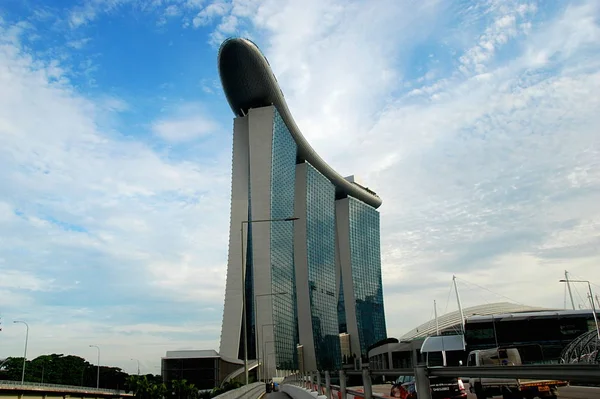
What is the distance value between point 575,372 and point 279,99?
112315 mm

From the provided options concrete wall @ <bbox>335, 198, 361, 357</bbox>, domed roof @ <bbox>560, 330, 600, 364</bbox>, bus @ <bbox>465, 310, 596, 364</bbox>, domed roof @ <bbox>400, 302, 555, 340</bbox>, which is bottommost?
domed roof @ <bbox>560, 330, 600, 364</bbox>

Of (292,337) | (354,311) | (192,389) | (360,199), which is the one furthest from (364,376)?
(360,199)

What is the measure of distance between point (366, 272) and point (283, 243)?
59.9m

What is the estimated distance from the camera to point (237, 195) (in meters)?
109

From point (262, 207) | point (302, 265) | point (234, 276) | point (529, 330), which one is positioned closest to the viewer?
point (529, 330)

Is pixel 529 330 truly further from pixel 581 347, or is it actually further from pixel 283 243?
pixel 283 243

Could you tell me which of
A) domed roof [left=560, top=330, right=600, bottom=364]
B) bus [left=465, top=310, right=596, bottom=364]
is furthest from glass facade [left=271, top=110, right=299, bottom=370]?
domed roof [left=560, top=330, right=600, bottom=364]

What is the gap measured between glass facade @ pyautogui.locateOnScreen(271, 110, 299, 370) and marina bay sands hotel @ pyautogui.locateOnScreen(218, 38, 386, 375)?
0.23 m

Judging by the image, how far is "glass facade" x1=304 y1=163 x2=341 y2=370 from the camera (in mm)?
139500

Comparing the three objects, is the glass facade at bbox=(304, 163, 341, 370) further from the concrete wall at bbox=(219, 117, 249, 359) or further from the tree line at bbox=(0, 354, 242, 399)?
the tree line at bbox=(0, 354, 242, 399)

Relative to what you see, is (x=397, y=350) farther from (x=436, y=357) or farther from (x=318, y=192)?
(x=436, y=357)

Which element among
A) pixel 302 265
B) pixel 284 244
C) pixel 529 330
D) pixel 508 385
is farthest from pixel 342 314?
pixel 508 385

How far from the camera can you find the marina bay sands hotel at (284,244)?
4119 inches

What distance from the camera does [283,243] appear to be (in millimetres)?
118500
